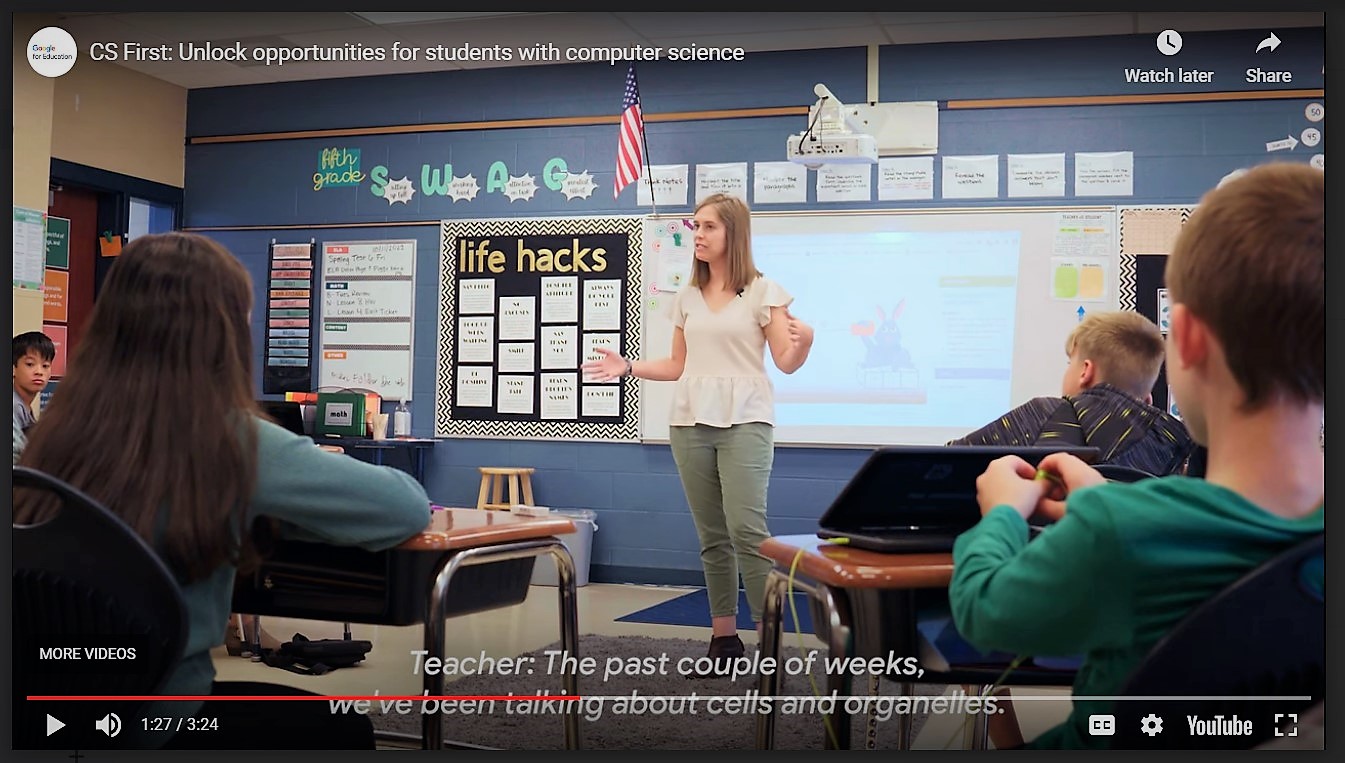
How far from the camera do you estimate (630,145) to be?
4.78 meters

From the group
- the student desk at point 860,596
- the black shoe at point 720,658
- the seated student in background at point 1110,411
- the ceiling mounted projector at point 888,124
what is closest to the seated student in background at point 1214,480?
the student desk at point 860,596

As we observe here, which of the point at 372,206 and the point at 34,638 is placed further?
the point at 372,206

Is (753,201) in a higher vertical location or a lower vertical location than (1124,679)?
higher

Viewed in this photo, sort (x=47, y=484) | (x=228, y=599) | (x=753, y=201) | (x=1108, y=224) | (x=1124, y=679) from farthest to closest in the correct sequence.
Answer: (x=753, y=201) < (x=1108, y=224) < (x=228, y=599) < (x=47, y=484) < (x=1124, y=679)

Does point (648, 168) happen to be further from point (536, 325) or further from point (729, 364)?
point (729, 364)

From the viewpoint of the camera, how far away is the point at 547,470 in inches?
207

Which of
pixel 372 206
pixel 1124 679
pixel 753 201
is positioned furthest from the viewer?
pixel 372 206

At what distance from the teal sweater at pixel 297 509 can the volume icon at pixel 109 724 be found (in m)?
0.07

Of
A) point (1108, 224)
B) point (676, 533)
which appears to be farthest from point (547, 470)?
point (1108, 224)

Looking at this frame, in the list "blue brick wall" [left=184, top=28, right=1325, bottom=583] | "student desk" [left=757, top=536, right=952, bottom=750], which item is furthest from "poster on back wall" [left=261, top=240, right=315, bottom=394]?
"student desk" [left=757, top=536, right=952, bottom=750]

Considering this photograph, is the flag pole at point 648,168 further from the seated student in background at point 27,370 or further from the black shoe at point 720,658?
the seated student in background at point 27,370

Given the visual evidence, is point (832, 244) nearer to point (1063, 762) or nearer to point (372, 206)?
point (372, 206)

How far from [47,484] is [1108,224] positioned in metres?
4.28

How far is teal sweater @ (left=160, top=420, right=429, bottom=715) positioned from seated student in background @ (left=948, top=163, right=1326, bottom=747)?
27.1 inches
